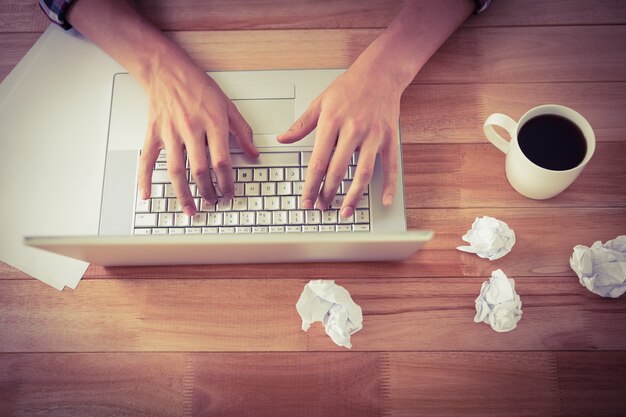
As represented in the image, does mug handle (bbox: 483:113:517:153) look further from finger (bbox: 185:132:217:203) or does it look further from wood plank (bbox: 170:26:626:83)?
finger (bbox: 185:132:217:203)

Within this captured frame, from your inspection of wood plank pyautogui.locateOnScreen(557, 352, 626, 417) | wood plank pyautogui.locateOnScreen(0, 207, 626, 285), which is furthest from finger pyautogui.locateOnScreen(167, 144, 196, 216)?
wood plank pyautogui.locateOnScreen(557, 352, 626, 417)

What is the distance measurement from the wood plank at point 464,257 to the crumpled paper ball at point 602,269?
0.06ft

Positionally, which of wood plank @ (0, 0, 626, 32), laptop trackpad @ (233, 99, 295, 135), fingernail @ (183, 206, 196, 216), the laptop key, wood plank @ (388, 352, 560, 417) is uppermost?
wood plank @ (0, 0, 626, 32)

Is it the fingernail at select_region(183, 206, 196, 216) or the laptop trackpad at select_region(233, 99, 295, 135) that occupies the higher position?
the laptop trackpad at select_region(233, 99, 295, 135)

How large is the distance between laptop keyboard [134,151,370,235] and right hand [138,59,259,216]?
0.02m

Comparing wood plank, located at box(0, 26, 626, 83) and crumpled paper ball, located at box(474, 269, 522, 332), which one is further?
wood plank, located at box(0, 26, 626, 83)

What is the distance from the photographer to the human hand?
634mm

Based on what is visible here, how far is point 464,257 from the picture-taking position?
69cm

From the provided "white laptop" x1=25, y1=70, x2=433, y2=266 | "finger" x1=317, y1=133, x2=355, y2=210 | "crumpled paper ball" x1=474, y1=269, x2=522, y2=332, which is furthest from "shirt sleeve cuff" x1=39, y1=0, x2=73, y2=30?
"crumpled paper ball" x1=474, y1=269, x2=522, y2=332

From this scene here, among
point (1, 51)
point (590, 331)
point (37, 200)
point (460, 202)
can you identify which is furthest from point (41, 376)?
point (590, 331)

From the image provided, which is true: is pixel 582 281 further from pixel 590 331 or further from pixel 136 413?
pixel 136 413

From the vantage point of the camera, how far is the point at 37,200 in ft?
2.33

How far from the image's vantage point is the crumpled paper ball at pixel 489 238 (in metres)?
0.67

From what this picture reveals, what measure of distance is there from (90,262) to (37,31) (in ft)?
1.46
